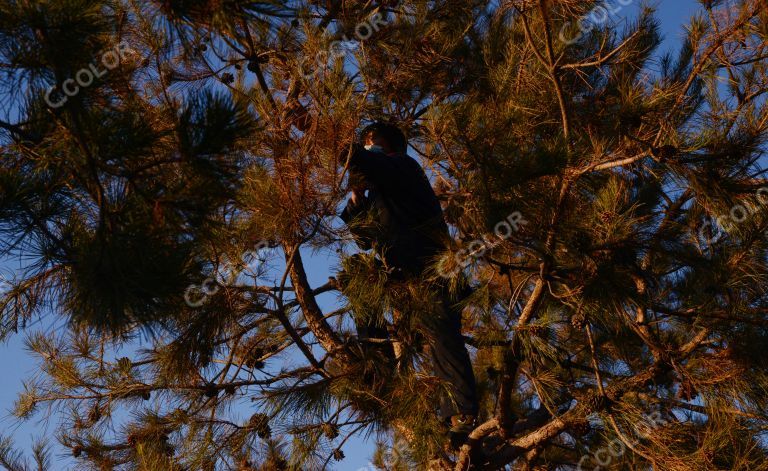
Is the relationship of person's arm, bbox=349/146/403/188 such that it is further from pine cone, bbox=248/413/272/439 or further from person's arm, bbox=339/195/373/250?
pine cone, bbox=248/413/272/439

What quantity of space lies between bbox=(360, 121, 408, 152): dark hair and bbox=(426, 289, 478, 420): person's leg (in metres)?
0.52

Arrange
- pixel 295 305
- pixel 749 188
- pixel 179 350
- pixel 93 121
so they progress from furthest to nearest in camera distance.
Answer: pixel 295 305 < pixel 179 350 < pixel 749 188 < pixel 93 121

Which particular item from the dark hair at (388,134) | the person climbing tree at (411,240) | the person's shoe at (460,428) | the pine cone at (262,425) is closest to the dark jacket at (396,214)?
the person climbing tree at (411,240)

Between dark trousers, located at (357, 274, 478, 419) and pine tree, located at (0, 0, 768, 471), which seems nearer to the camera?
pine tree, located at (0, 0, 768, 471)

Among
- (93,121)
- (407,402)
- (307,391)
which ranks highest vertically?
(93,121)

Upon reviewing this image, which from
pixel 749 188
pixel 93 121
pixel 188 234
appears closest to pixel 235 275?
pixel 188 234

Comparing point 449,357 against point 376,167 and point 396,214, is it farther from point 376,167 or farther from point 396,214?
point 376,167

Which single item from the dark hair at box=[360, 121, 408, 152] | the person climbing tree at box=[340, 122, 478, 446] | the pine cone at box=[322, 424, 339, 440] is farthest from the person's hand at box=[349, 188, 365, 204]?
the pine cone at box=[322, 424, 339, 440]

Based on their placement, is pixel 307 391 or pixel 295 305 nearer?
pixel 307 391

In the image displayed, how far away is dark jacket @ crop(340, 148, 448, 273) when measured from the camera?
2263 millimetres

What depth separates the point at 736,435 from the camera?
2279 millimetres

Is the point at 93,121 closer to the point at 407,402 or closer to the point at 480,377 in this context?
the point at 407,402

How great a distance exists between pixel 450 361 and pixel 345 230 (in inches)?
18.9

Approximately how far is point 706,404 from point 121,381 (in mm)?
1841
